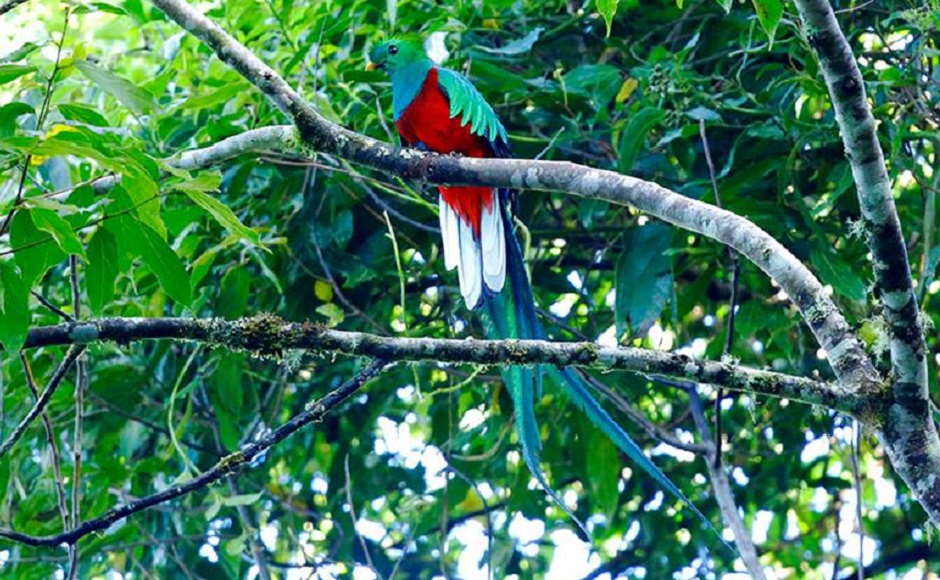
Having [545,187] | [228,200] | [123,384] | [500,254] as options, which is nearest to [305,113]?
[545,187]

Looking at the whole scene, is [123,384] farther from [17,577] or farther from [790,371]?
[790,371]

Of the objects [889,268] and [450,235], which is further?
[450,235]

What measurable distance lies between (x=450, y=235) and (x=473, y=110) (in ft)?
1.20

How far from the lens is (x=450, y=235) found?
139 inches

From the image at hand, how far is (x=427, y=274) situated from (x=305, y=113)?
4.71 feet

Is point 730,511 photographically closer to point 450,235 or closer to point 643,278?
point 643,278

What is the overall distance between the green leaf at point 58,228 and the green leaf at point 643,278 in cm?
167

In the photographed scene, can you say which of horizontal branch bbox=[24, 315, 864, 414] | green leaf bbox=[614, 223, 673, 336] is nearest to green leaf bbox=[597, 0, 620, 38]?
horizontal branch bbox=[24, 315, 864, 414]

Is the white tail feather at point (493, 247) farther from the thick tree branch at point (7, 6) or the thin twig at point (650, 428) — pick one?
the thick tree branch at point (7, 6)

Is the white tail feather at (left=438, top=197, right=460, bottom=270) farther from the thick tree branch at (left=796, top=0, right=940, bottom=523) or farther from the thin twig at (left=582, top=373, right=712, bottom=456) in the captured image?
the thick tree branch at (left=796, top=0, right=940, bottom=523)

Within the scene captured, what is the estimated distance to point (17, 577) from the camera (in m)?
3.90

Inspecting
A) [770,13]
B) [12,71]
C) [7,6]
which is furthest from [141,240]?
[770,13]

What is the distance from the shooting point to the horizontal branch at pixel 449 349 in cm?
212

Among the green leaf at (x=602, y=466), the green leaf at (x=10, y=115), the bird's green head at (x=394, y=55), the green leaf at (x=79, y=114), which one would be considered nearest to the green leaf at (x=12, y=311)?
the green leaf at (x=10, y=115)
